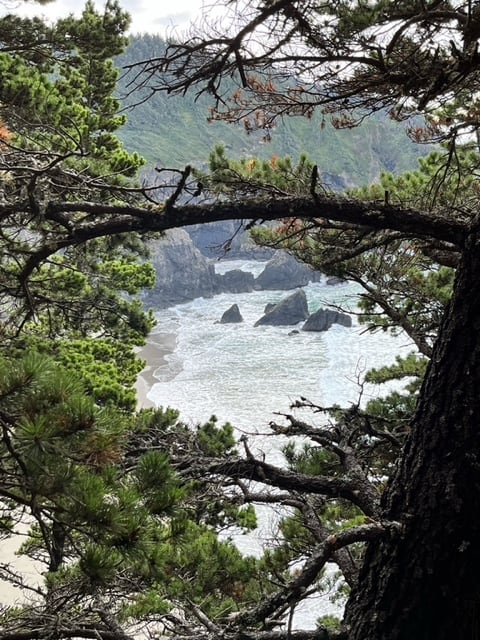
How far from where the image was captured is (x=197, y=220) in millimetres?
2371

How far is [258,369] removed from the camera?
23062 millimetres

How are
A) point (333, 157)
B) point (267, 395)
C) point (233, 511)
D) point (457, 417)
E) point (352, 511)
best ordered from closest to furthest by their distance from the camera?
point (457, 417), point (352, 511), point (233, 511), point (267, 395), point (333, 157)

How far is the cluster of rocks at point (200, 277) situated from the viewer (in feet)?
129

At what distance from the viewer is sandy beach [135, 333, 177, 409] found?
19.6 metres

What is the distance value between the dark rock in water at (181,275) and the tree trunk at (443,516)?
37.6 metres

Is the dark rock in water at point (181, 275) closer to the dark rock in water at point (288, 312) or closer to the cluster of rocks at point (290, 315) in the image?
the cluster of rocks at point (290, 315)

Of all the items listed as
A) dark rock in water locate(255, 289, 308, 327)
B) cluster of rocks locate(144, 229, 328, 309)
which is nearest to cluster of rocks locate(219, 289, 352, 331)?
dark rock in water locate(255, 289, 308, 327)

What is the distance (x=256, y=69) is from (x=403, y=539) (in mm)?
2027

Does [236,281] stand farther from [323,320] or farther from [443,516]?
[443,516]

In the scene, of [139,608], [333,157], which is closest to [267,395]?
[139,608]

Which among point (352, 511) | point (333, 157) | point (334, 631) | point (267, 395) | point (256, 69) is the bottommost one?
point (334, 631)

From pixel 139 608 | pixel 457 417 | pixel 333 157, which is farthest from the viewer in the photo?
pixel 333 157

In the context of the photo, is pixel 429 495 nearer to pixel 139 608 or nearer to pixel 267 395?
pixel 139 608

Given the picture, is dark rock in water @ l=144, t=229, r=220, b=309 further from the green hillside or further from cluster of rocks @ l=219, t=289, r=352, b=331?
Result: the green hillside
